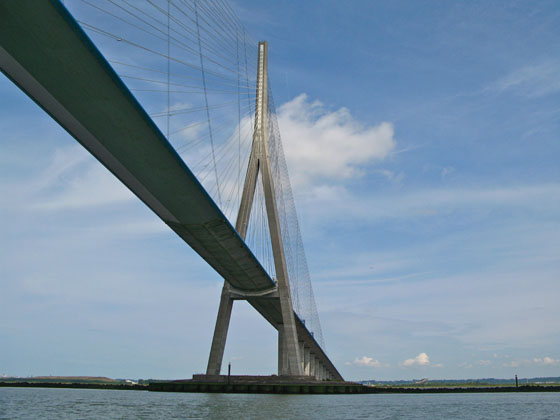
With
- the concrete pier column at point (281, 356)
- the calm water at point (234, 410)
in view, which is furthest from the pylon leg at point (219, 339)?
the concrete pier column at point (281, 356)

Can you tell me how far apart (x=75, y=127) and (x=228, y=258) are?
588 inches

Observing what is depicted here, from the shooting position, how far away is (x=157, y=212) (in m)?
23.8

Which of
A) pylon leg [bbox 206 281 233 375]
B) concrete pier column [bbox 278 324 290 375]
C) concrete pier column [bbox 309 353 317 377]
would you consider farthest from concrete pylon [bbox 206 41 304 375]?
concrete pier column [bbox 309 353 317 377]

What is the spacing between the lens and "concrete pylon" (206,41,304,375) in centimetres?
3228

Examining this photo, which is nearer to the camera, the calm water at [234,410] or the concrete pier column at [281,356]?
the calm water at [234,410]

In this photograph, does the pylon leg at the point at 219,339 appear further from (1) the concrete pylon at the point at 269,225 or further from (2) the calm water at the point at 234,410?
(2) the calm water at the point at 234,410

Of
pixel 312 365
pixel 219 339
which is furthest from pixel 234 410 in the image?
pixel 312 365

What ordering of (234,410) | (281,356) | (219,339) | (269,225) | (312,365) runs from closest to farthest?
(234,410), (269,225), (219,339), (281,356), (312,365)

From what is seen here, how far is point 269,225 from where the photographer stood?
1288 inches

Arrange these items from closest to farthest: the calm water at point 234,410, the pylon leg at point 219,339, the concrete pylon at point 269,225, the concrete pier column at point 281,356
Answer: the calm water at point 234,410
the concrete pylon at point 269,225
the pylon leg at point 219,339
the concrete pier column at point 281,356

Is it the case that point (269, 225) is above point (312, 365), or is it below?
above

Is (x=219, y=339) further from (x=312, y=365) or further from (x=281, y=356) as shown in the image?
(x=312, y=365)

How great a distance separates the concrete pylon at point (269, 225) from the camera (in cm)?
3228

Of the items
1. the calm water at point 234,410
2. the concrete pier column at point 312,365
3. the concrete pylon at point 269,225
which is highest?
the concrete pylon at point 269,225
